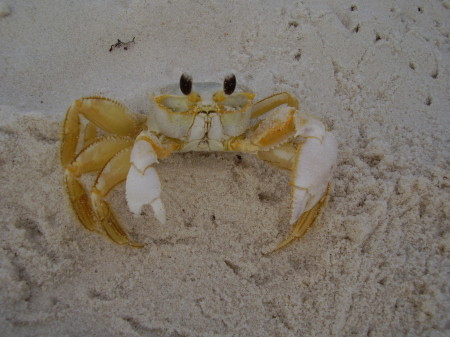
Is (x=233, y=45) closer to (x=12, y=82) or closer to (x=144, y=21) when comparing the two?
(x=144, y=21)

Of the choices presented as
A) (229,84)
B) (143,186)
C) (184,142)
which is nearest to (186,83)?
(229,84)

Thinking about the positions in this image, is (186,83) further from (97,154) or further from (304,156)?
(304,156)

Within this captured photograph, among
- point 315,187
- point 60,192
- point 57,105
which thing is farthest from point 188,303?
point 57,105

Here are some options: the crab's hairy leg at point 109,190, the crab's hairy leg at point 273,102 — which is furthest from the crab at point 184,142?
the crab's hairy leg at point 273,102

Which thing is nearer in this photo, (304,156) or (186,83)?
(304,156)

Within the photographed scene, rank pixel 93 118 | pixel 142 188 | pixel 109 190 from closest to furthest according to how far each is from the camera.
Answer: pixel 142 188 < pixel 109 190 < pixel 93 118

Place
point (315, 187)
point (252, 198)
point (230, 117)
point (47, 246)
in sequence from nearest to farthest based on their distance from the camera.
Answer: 1. point (315, 187)
2. point (47, 246)
3. point (230, 117)
4. point (252, 198)
